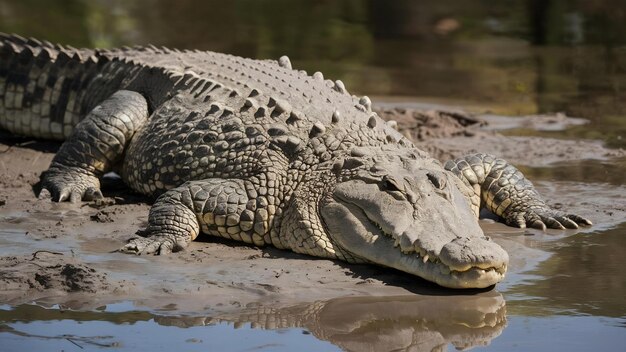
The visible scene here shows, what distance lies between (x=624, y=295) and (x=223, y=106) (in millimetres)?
3148

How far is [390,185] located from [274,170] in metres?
0.91

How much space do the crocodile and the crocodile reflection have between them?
0.22 metres

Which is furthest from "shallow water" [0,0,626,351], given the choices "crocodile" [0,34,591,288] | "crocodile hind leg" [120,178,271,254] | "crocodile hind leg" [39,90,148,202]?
"crocodile hind leg" [39,90,148,202]

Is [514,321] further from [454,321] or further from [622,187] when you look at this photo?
[622,187]

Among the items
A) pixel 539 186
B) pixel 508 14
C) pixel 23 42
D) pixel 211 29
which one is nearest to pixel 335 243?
pixel 539 186

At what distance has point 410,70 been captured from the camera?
575 inches

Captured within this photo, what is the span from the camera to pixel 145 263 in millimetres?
6648

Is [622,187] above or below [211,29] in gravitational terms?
below

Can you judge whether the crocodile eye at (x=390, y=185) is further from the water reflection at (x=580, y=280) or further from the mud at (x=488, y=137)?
the mud at (x=488, y=137)

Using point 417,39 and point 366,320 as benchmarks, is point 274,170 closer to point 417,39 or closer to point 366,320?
point 366,320

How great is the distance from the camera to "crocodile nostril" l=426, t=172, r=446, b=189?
6.87m

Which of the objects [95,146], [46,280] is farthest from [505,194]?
[46,280]

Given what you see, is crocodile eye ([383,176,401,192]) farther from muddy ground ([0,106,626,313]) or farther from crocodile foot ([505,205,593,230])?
crocodile foot ([505,205,593,230])

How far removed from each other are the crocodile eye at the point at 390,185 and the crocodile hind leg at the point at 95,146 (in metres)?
2.49
